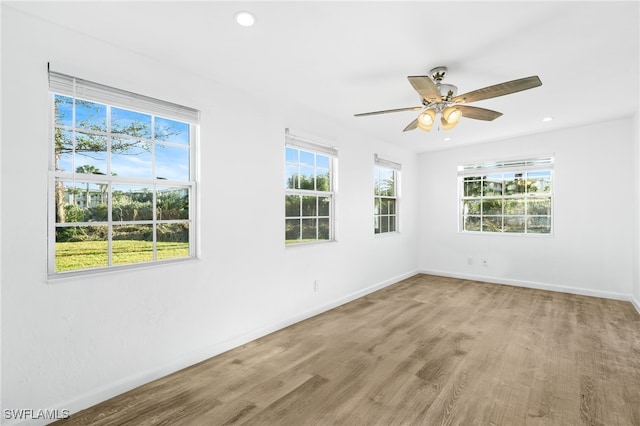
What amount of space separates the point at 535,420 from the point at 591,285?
3.85 meters

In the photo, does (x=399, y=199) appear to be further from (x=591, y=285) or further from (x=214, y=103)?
(x=214, y=103)

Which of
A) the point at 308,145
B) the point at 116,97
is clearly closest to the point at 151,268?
the point at 116,97

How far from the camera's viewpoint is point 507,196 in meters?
5.43

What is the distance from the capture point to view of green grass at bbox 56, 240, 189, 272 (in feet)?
6.97

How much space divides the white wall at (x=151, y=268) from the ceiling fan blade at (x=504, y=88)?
6.15 ft

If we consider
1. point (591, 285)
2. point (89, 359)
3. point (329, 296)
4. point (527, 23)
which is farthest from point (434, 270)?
point (89, 359)

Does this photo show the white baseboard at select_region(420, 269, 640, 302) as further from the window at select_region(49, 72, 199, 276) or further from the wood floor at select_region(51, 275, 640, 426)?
the window at select_region(49, 72, 199, 276)

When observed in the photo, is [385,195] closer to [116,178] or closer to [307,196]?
[307,196]

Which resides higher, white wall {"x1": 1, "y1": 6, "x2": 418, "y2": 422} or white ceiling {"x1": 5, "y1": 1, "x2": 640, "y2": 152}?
white ceiling {"x1": 5, "y1": 1, "x2": 640, "y2": 152}

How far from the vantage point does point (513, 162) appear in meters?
5.32

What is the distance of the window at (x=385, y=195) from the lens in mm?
5211

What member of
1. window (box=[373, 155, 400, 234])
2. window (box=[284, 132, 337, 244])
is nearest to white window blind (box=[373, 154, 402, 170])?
window (box=[373, 155, 400, 234])

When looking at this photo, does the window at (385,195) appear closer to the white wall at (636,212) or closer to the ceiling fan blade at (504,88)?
the ceiling fan blade at (504,88)

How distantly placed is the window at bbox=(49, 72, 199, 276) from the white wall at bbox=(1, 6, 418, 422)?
A: 98 millimetres
